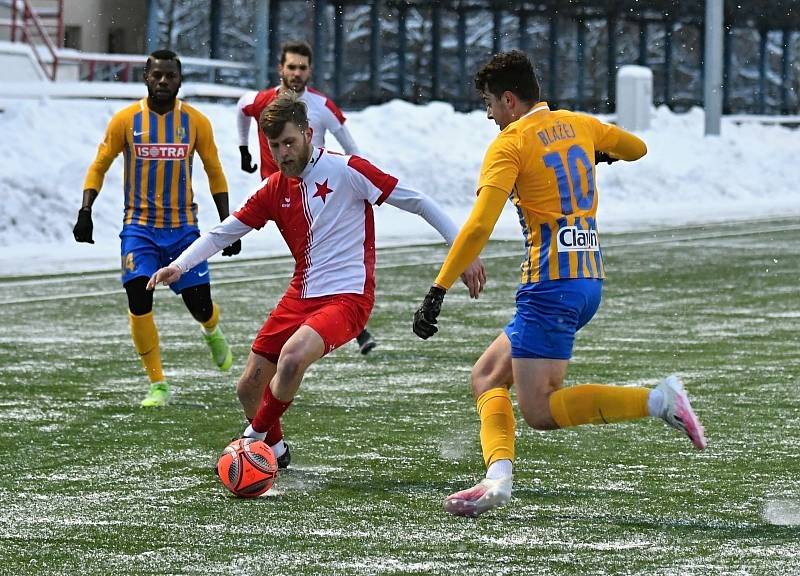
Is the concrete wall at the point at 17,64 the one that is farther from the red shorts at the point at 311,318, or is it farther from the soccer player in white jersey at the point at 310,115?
the red shorts at the point at 311,318

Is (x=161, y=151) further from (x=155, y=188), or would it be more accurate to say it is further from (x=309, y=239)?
(x=309, y=239)

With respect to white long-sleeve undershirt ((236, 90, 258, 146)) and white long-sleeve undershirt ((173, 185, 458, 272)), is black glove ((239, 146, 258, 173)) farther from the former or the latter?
white long-sleeve undershirt ((173, 185, 458, 272))

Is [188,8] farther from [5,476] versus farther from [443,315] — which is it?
[5,476]

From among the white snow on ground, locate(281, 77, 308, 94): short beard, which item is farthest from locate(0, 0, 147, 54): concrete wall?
locate(281, 77, 308, 94): short beard

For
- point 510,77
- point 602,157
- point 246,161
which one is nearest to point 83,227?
point 246,161

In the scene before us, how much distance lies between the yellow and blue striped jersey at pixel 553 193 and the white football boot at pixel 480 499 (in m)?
0.81

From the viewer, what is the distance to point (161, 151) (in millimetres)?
10273

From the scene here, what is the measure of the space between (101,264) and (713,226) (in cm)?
987

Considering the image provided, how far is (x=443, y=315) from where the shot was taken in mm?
14344

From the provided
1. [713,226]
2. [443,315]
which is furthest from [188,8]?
[443,315]

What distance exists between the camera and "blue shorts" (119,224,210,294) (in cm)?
1002

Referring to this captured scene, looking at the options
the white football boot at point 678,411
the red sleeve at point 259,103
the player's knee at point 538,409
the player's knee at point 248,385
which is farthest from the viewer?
the red sleeve at point 259,103

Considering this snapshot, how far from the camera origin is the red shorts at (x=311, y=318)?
7453 mm

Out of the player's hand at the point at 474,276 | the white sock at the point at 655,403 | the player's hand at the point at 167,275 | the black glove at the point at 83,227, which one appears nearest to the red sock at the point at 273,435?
the player's hand at the point at 167,275
